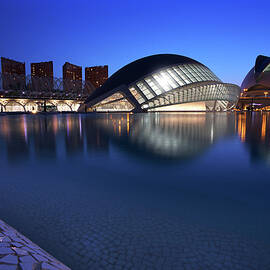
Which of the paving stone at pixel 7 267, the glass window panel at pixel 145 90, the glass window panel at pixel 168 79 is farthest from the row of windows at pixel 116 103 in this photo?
the paving stone at pixel 7 267

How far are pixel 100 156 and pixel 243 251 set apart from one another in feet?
14.4

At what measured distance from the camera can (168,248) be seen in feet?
6.55

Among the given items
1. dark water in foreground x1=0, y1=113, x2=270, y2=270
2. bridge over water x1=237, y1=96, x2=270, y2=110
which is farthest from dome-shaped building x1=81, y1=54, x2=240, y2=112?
bridge over water x1=237, y1=96, x2=270, y2=110

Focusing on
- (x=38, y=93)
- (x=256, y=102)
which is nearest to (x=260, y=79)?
(x=256, y=102)

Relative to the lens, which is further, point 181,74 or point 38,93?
point 38,93

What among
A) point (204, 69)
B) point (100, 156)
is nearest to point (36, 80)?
point (204, 69)

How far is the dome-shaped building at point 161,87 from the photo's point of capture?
35.0 metres

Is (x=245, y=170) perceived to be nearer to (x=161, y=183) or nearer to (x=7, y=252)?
Result: (x=161, y=183)

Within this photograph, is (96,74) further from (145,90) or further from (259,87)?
(145,90)

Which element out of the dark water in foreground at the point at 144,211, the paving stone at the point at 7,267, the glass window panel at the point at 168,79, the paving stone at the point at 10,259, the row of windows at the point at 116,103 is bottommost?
the dark water in foreground at the point at 144,211

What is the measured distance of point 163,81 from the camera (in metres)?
35.2

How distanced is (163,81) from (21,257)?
35.6 meters

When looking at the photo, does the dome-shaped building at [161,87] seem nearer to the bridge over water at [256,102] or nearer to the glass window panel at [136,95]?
the glass window panel at [136,95]

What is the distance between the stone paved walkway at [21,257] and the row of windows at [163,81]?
1317 inches
